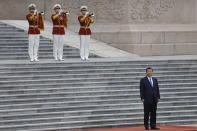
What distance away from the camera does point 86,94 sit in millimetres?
16609

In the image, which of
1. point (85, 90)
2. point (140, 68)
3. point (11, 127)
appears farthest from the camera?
point (140, 68)

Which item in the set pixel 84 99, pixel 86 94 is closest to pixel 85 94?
pixel 86 94

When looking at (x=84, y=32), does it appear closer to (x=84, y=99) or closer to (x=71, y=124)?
(x=84, y=99)

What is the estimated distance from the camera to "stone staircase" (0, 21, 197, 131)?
15.3m

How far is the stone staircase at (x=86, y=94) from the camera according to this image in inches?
602

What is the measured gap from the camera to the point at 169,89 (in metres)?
17.5

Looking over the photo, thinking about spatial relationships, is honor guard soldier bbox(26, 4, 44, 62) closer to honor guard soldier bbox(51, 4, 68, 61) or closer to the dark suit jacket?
honor guard soldier bbox(51, 4, 68, 61)

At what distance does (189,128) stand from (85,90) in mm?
3485

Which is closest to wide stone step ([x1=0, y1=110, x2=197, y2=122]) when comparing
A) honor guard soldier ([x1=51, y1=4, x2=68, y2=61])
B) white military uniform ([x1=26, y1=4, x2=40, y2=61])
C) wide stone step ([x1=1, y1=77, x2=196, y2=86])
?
wide stone step ([x1=1, y1=77, x2=196, y2=86])

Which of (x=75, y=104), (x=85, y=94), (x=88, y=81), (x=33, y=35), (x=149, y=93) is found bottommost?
(x=75, y=104)

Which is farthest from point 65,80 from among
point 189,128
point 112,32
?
point 112,32

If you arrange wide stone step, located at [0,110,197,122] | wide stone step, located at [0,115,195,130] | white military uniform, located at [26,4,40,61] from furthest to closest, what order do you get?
white military uniform, located at [26,4,40,61]
wide stone step, located at [0,110,197,122]
wide stone step, located at [0,115,195,130]

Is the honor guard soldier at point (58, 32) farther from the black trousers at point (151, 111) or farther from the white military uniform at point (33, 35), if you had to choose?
the black trousers at point (151, 111)

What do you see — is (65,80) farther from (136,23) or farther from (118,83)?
(136,23)
